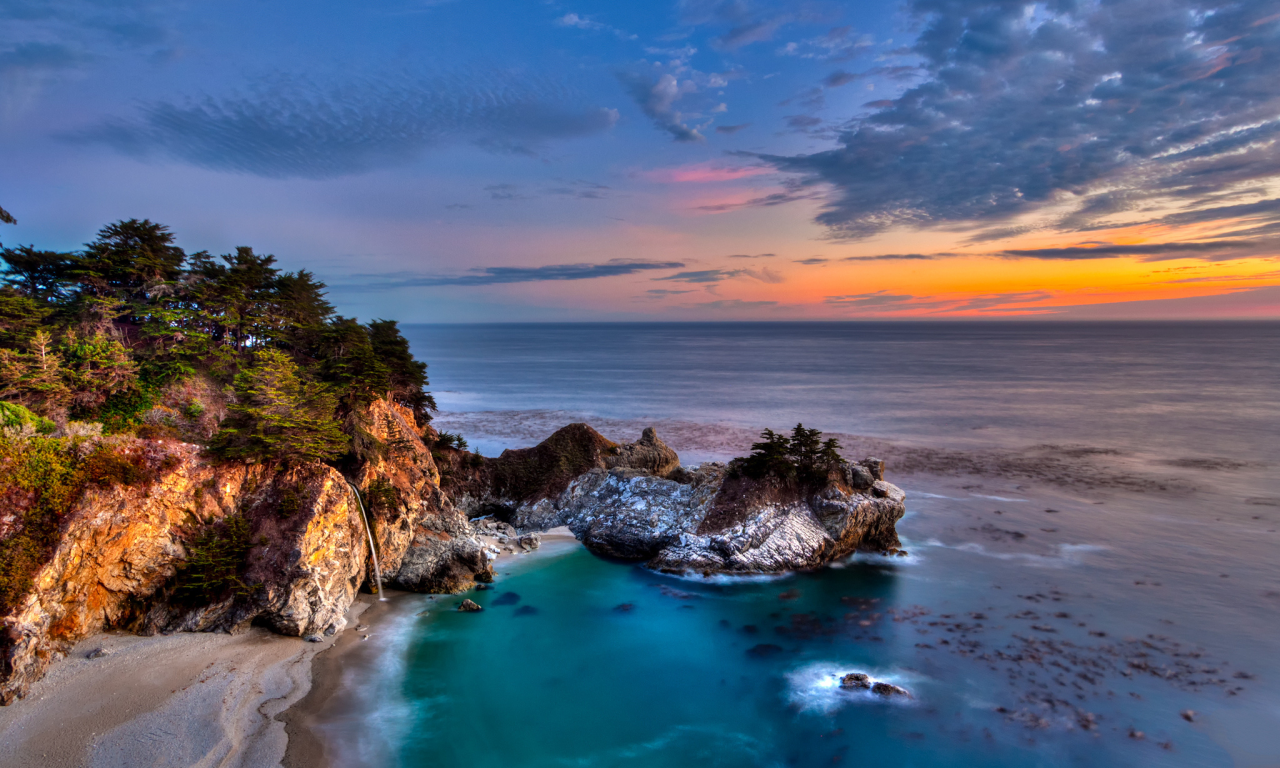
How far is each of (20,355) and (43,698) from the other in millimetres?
9178

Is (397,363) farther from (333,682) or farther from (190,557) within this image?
(333,682)

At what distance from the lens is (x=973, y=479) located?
31922 mm

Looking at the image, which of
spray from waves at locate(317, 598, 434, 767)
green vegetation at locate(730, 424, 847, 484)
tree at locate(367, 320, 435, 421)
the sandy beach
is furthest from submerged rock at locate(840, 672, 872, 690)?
tree at locate(367, 320, 435, 421)

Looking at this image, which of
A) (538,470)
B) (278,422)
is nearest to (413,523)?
(278,422)

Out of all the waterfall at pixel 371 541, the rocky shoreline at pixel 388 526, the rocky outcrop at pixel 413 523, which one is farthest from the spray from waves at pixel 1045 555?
the waterfall at pixel 371 541

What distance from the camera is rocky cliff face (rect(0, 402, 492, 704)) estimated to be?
12.7 meters

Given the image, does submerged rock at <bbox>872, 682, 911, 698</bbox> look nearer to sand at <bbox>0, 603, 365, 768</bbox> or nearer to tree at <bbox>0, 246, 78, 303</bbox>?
sand at <bbox>0, 603, 365, 768</bbox>

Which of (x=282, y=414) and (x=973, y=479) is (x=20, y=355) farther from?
(x=973, y=479)

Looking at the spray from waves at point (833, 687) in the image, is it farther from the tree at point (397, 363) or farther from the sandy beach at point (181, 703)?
the tree at point (397, 363)

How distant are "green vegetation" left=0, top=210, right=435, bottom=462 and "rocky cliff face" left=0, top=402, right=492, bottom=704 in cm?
104

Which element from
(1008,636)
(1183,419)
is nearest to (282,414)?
(1008,636)

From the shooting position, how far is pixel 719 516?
70.4 ft

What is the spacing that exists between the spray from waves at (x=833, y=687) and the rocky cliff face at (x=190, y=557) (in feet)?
41.8

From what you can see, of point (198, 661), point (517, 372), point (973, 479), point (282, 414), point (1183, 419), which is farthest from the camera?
point (517, 372)
